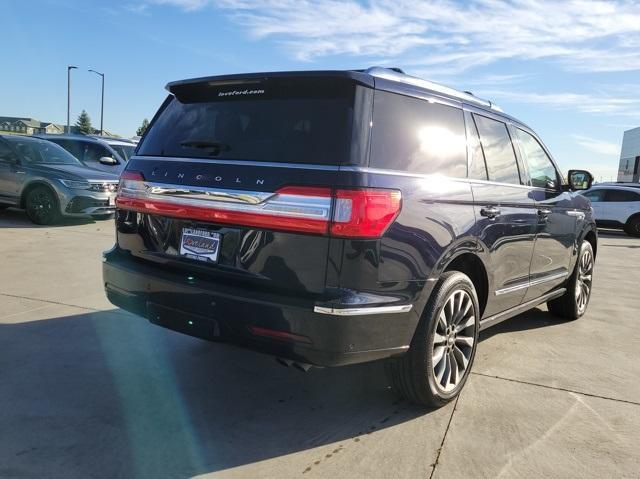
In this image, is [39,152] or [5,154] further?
[39,152]

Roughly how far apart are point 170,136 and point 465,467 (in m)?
2.51

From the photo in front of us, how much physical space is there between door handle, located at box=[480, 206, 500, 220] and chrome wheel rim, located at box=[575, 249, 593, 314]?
2.33 metres

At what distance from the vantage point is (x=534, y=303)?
15.6 feet

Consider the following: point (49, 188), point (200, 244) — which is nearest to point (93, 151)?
point (49, 188)

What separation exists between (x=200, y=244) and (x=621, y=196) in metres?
18.8

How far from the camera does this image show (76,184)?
33.2 ft

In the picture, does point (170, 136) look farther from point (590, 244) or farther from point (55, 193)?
point (55, 193)

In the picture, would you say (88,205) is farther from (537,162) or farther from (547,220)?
(547,220)

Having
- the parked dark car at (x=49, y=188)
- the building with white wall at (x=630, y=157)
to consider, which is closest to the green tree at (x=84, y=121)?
the building with white wall at (x=630, y=157)

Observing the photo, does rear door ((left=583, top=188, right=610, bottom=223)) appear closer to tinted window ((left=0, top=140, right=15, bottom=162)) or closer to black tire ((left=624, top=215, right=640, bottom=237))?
black tire ((left=624, top=215, right=640, bottom=237))

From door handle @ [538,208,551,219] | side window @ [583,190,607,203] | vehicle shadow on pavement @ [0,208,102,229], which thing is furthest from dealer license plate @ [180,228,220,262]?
side window @ [583,190,607,203]

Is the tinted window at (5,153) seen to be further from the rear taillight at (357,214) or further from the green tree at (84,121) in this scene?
the green tree at (84,121)

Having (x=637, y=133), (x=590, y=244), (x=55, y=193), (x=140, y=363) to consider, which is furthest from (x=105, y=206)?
(x=637, y=133)

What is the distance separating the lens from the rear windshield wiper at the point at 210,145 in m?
3.13
